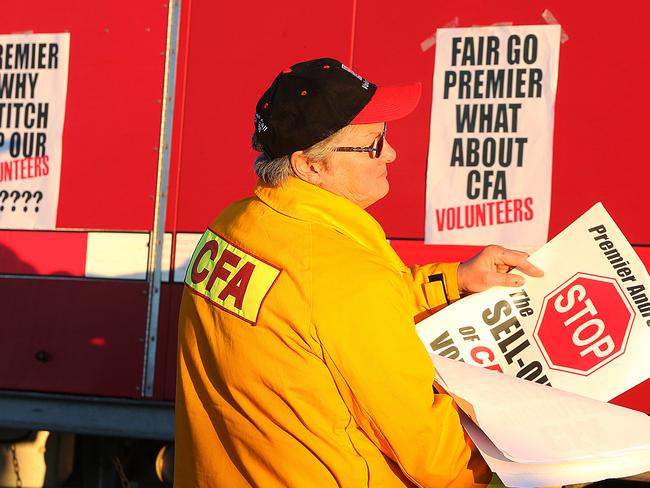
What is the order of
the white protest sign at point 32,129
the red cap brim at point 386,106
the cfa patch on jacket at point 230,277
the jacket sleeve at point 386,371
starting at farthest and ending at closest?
the white protest sign at point 32,129 → the red cap brim at point 386,106 → the cfa patch on jacket at point 230,277 → the jacket sleeve at point 386,371

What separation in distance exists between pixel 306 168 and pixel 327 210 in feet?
0.39

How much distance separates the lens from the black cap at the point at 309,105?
177cm

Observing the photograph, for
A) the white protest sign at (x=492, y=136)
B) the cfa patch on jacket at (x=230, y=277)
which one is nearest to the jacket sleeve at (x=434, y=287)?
the cfa patch on jacket at (x=230, y=277)

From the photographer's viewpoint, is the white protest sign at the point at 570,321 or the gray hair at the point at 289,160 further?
the white protest sign at the point at 570,321

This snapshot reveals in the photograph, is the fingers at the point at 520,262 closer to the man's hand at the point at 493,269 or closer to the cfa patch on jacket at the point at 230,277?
the man's hand at the point at 493,269

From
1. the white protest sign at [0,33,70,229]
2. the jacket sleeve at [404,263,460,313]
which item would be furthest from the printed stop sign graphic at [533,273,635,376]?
the white protest sign at [0,33,70,229]

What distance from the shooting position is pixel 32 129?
367 cm

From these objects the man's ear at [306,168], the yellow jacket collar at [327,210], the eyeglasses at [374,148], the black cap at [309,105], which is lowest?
the yellow jacket collar at [327,210]

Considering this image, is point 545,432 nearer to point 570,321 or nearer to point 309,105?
point 570,321

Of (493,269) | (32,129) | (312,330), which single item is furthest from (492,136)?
(32,129)

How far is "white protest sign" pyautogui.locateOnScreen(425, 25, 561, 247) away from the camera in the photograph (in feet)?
9.90

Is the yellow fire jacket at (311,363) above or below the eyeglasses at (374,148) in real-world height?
below

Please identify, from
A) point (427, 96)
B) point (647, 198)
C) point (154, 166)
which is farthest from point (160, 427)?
point (647, 198)

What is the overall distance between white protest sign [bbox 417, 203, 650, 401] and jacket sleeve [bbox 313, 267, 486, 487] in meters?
0.43
